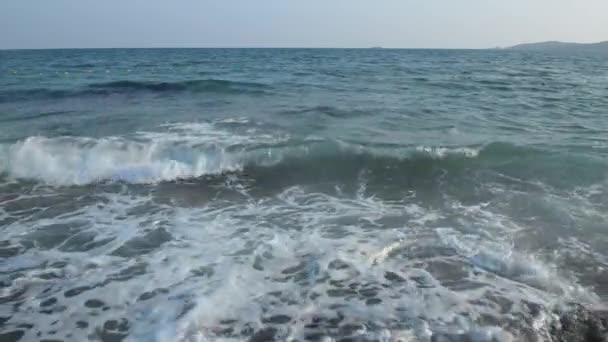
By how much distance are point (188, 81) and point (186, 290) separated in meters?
16.6

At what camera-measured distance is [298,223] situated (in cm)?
616

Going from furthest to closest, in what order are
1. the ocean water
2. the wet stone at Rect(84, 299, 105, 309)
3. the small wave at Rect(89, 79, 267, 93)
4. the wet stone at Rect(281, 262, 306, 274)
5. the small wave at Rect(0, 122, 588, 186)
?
the small wave at Rect(89, 79, 267, 93)
the small wave at Rect(0, 122, 588, 186)
the wet stone at Rect(281, 262, 306, 274)
the wet stone at Rect(84, 299, 105, 309)
the ocean water

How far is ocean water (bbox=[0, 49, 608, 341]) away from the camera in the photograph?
403 centimetres


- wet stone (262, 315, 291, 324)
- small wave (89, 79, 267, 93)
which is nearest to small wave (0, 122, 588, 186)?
wet stone (262, 315, 291, 324)

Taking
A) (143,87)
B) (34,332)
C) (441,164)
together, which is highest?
(143,87)

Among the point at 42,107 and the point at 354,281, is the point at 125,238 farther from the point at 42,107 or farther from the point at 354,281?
the point at 42,107

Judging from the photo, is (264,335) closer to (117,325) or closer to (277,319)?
(277,319)

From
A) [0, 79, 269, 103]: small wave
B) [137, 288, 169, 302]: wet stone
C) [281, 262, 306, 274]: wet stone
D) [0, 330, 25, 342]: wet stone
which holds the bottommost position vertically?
[0, 330, 25, 342]: wet stone

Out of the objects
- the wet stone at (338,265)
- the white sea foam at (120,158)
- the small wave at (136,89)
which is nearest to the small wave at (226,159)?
the white sea foam at (120,158)

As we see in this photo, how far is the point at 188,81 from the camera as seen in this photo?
19.8 meters

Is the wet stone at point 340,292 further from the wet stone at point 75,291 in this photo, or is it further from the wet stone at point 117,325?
the wet stone at point 75,291

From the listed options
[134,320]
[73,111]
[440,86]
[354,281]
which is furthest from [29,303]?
[440,86]

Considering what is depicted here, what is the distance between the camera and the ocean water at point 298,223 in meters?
4.03

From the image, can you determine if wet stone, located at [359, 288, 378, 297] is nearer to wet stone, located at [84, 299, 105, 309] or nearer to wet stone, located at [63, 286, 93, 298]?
wet stone, located at [84, 299, 105, 309]
